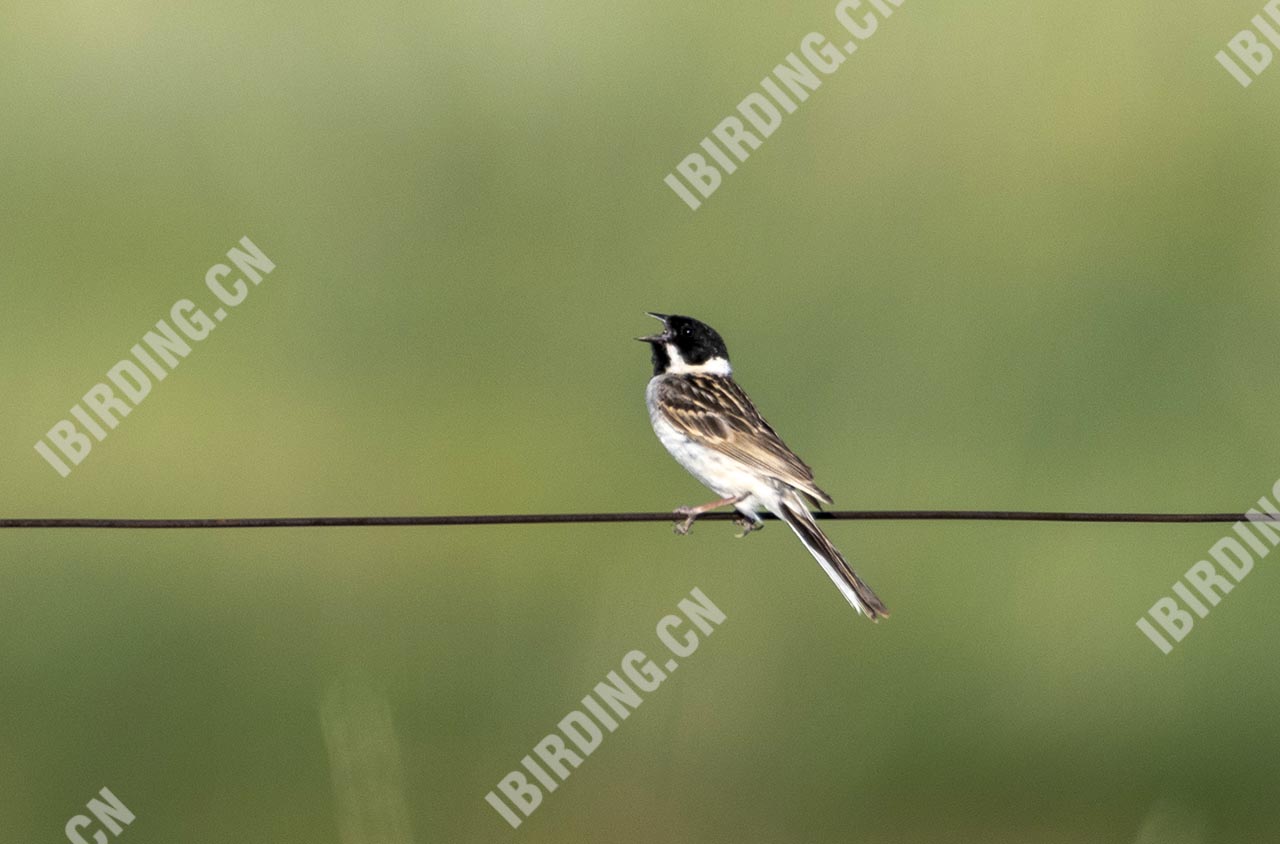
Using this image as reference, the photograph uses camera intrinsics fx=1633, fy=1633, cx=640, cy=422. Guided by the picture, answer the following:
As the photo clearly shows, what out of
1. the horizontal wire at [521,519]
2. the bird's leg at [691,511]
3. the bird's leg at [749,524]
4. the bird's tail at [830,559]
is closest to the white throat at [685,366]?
the bird's leg at [749,524]

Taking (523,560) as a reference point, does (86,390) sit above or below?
above

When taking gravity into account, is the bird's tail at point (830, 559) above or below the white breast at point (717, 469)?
below

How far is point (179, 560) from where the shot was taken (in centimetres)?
1396

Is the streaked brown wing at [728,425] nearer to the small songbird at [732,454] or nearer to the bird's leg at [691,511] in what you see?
the small songbird at [732,454]

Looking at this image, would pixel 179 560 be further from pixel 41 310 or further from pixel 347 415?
pixel 41 310

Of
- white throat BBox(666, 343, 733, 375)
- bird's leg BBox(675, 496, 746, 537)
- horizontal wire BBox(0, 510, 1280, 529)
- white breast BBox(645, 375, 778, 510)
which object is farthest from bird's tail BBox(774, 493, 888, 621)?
white throat BBox(666, 343, 733, 375)

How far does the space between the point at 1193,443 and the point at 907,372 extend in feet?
8.67

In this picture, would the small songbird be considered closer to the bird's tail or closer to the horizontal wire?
the bird's tail

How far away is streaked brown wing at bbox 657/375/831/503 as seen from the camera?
856 cm

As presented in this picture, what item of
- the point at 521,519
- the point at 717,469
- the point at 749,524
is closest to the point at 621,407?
the point at 749,524

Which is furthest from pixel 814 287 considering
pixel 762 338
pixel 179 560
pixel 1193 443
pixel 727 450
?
pixel 727 450

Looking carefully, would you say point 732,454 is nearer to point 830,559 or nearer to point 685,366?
point 830,559

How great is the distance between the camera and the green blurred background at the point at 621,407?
464 inches

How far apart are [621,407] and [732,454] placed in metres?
6.62
